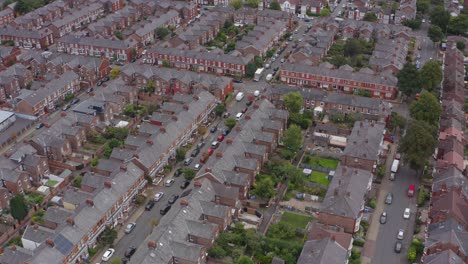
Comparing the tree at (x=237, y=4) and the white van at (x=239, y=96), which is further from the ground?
the tree at (x=237, y=4)

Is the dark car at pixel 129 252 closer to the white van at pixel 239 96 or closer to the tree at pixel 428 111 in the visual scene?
the white van at pixel 239 96

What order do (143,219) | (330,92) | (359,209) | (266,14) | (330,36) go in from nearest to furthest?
(359,209) < (143,219) < (330,92) < (330,36) < (266,14)

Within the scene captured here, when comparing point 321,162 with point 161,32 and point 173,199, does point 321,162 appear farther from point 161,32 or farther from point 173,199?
point 161,32

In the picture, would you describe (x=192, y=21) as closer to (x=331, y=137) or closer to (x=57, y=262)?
(x=331, y=137)

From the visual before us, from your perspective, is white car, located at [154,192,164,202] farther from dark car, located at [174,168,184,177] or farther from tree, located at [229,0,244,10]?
tree, located at [229,0,244,10]

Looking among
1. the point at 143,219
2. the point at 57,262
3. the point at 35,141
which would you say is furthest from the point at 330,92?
the point at 57,262

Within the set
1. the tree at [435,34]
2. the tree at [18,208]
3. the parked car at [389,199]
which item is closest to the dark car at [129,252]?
the tree at [18,208]
